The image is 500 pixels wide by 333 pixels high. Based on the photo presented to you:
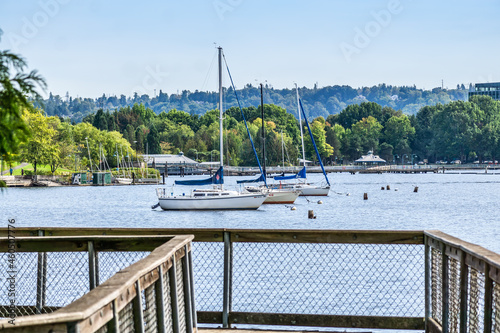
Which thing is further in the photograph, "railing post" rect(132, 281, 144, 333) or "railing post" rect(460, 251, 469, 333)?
"railing post" rect(460, 251, 469, 333)

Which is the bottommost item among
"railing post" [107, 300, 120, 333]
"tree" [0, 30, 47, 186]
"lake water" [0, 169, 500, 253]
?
"lake water" [0, 169, 500, 253]

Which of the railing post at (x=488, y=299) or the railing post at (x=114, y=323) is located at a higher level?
the railing post at (x=114, y=323)

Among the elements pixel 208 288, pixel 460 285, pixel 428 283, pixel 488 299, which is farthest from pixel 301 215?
pixel 488 299

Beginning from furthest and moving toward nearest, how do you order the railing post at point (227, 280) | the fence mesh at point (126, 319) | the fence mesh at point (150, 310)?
the railing post at point (227, 280), the fence mesh at point (150, 310), the fence mesh at point (126, 319)

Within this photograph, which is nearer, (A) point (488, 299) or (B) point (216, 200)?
(A) point (488, 299)

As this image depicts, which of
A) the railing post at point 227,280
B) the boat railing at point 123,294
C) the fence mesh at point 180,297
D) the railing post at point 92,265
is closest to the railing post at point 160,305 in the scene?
the boat railing at point 123,294

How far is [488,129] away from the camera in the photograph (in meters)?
192

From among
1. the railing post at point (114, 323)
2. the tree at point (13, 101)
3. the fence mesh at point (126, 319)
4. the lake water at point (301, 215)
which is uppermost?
the tree at point (13, 101)

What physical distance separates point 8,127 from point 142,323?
6.33 ft

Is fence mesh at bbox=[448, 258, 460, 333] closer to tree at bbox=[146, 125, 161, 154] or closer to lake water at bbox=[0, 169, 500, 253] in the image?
lake water at bbox=[0, 169, 500, 253]

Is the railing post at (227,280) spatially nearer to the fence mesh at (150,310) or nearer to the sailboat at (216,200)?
the fence mesh at (150,310)

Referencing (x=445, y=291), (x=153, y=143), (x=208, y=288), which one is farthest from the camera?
(x=153, y=143)

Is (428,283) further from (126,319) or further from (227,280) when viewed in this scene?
(126,319)

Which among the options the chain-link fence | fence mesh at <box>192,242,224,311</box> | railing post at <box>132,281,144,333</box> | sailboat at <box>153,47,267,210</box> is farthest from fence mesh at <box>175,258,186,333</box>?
sailboat at <box>153,47,267,210</box>
